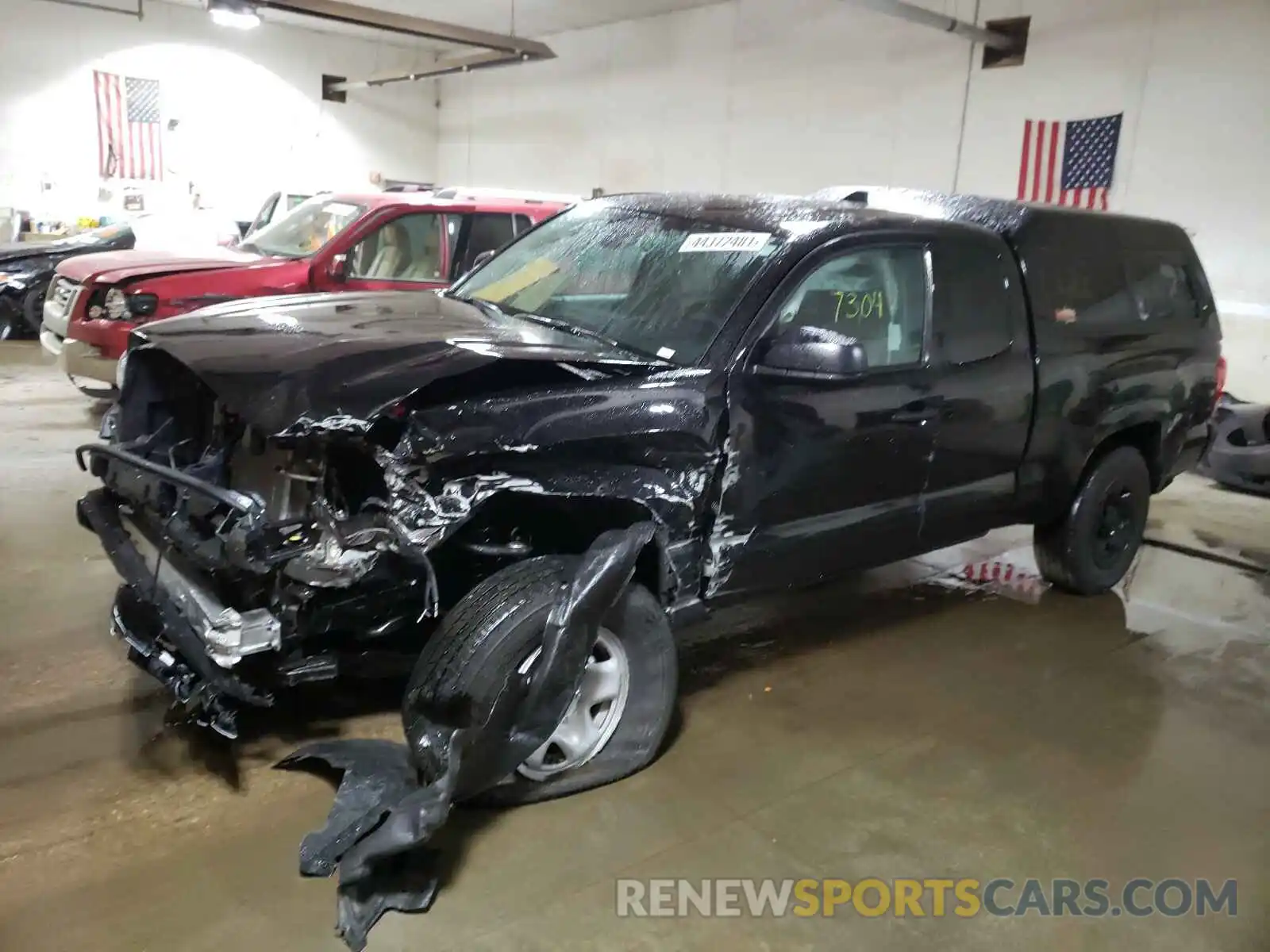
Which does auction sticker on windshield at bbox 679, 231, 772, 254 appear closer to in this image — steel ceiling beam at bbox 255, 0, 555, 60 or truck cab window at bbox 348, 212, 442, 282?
Answer: truck cab window at bbox 348, 212, 442, 282

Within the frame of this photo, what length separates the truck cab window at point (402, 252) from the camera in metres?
7.04

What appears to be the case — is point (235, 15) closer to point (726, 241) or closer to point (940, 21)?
point (940, 21)

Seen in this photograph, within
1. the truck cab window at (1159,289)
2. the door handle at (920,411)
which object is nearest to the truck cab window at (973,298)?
the door handle at (920,411)

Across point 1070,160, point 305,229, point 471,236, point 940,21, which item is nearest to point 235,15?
point 305,229

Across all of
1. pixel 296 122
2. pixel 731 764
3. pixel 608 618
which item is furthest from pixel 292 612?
pixel 296 122

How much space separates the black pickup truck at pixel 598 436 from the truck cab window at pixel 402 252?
10.1 feet

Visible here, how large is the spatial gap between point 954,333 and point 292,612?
101 inches

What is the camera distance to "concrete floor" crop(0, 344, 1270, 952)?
244cm

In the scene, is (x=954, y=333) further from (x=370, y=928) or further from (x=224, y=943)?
(x=224, y=943)

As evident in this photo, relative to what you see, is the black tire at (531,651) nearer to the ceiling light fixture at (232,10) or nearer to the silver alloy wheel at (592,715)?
the silver alloy wheel at (592,715)

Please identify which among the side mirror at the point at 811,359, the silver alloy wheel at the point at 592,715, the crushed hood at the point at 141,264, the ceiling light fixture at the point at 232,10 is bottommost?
the silver alloy wheel at the point at 592,715

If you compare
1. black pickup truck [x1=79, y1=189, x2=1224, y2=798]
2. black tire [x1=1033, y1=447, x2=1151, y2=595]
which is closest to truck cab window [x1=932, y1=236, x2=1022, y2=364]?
black pickup truck [x1=79, y1=189, x2=1224, y2=798]

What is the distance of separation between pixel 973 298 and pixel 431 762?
8.81ft

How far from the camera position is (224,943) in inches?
89.4
